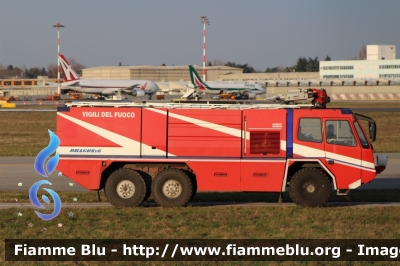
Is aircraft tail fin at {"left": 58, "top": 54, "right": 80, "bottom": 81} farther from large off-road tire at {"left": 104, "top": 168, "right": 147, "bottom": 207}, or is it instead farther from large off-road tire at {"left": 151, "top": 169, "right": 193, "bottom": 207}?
large off-road tire at {"left": 151, "top": 169, "right": 193, "bottom": 207}

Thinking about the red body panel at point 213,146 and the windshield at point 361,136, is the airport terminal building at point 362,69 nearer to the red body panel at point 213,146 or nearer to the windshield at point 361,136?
the windshield at point 361,136

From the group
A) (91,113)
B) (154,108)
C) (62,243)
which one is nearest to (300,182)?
(154,108)

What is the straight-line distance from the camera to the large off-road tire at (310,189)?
1603 centimetres

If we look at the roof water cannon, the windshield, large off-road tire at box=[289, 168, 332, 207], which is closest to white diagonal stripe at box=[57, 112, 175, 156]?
large off-road tire at box=[289, 168, 332, 207]

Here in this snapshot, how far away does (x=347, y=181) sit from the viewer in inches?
632

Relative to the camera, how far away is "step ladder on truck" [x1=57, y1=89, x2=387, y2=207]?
631 inches

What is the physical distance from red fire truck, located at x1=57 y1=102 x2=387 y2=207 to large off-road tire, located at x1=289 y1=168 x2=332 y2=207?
0.02 metres

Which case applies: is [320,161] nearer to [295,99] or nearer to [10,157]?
[295,99]

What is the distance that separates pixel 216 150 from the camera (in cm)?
1600

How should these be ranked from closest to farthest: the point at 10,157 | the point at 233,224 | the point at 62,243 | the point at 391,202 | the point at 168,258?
1. the point at 168,258
2. the point at 62,243
3. the point at 233,224
4. the point at 391,202
5. the point at 10,157

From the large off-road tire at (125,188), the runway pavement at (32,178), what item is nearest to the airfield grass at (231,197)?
the runway pavement at (32,178)

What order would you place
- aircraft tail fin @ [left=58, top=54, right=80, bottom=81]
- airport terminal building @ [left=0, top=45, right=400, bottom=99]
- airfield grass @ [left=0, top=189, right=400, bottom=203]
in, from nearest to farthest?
airfield grass @ [left=0, top=189, right=400, bottom=203], aircraft tail fin @ [left=58, top=54, right=80, bottom=81], airport terminal building @ [left=0, top=45, right=400, bottom=99]

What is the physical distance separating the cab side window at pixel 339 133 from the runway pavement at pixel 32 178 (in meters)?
4.66

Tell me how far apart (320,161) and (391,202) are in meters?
2.85
